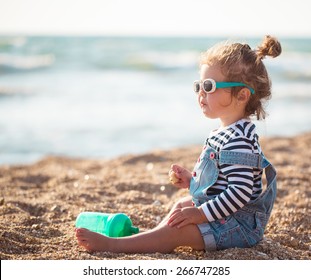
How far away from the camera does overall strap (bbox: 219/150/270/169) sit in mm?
2816

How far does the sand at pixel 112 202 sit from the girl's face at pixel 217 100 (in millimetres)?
777

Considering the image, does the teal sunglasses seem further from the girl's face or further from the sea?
the sea

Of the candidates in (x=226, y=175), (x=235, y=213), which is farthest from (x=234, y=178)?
(x=235, y=213)

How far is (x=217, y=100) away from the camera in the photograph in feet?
9.81

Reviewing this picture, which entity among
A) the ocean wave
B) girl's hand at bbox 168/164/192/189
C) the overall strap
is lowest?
girl's hand at bbox 168/164/192/189

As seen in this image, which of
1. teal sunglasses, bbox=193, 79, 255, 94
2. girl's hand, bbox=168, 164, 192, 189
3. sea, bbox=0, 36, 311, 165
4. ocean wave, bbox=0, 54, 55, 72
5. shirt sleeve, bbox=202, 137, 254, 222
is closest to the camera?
shirt sleeve, bbox=202, 137, 254, 222

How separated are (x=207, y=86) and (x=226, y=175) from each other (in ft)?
1.71

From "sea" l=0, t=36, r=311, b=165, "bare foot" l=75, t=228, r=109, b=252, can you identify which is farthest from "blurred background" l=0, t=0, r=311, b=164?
"bare foot" l=75, t=228, r=109, b=252

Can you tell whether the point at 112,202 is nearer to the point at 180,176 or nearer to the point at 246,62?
the point at 180,176

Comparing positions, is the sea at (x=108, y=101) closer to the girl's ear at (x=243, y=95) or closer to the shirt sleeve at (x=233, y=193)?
the girl's ear at (x=243, y=95)

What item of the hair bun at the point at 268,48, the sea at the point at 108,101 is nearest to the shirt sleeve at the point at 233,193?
Answer: the hair bun at the point at 268,48

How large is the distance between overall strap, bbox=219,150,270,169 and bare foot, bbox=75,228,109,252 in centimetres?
78

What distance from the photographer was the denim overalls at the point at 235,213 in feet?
9.36

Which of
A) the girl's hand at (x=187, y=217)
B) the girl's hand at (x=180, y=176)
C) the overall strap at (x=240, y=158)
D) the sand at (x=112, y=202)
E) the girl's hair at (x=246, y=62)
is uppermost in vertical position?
the girl's hair at (x=246, y=62)
